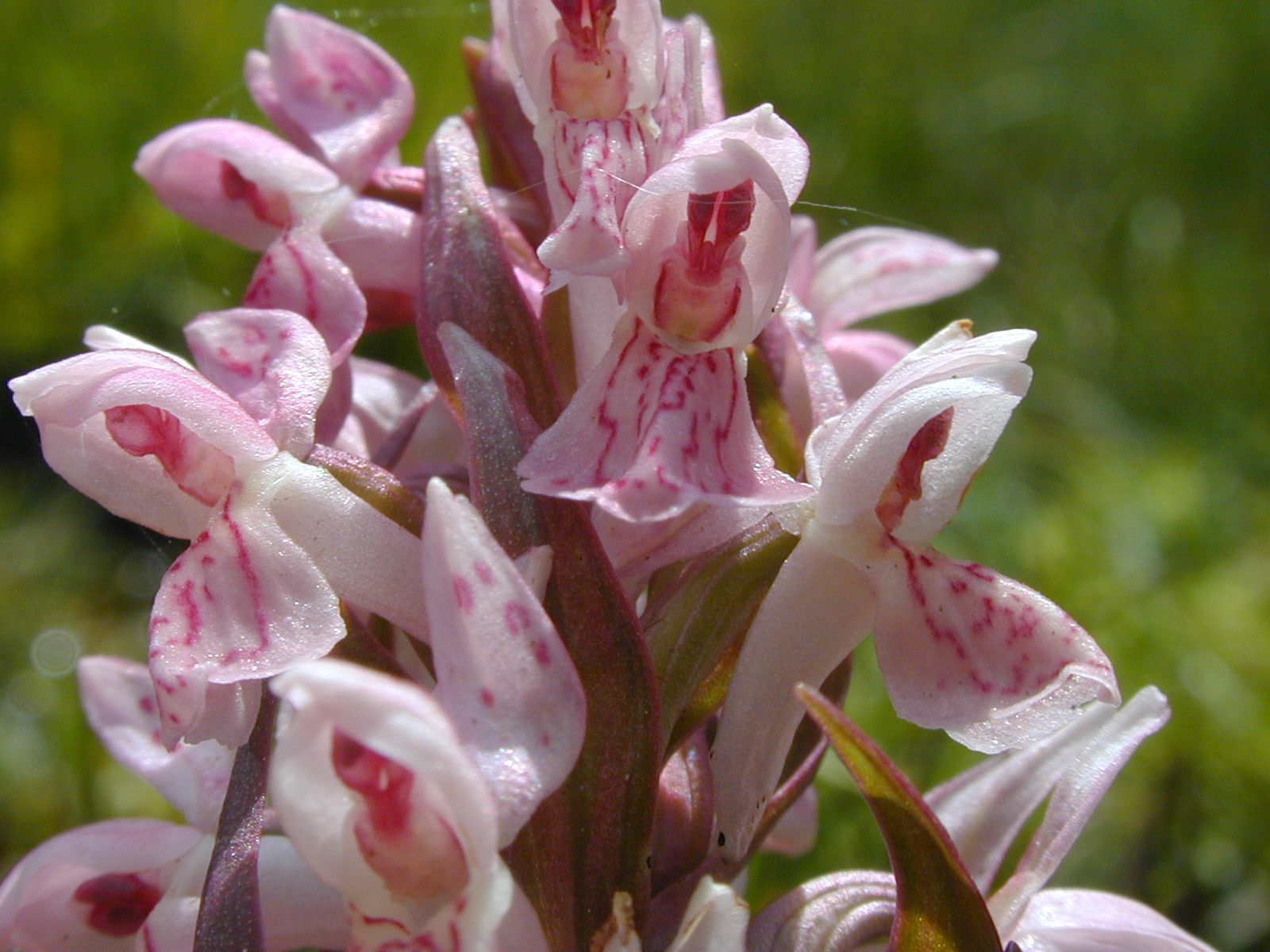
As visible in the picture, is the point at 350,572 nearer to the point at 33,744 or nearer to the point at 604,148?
the point at 604,148

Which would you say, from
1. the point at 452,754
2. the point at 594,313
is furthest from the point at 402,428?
the point at 452,754

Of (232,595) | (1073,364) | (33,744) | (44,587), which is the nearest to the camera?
(232,595)

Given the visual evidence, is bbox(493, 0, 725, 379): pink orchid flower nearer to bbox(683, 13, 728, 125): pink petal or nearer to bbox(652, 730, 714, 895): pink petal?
bbox(683, 13, 728, 125): pink petal

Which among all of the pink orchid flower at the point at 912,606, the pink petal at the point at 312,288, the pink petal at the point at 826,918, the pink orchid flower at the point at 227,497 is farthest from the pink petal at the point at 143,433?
the pink petal at the point at 826,918

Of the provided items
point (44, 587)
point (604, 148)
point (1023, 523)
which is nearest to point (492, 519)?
point (604, 148)

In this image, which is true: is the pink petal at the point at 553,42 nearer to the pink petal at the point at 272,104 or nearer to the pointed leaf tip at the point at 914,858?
the pink petal at the point at 272,104

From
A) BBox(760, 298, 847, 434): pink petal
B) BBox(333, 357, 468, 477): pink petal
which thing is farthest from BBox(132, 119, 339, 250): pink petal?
BBox(760, 298, 847, 434): pink petal

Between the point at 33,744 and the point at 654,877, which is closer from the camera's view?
the point at 654,877
